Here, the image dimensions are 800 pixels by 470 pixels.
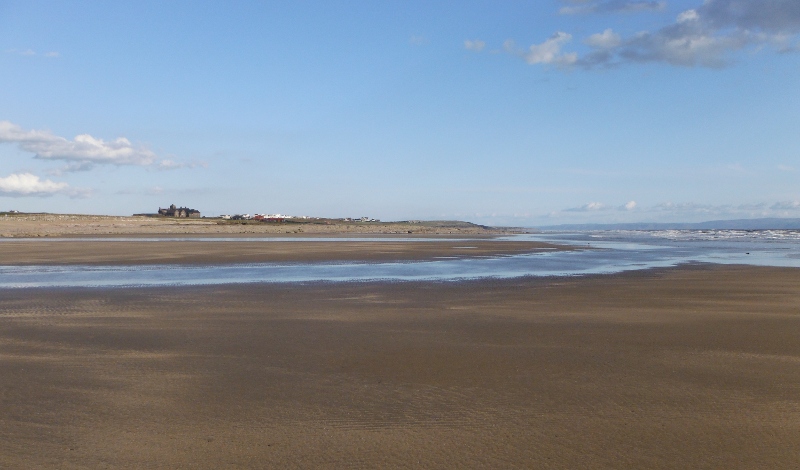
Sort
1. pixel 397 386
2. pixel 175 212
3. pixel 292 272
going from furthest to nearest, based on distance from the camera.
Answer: pixel 175 212 < pixel 292 272 < pixel 397 386

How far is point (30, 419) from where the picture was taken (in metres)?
5.61

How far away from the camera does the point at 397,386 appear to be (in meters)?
6.84

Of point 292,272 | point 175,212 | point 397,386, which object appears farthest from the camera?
point 175,212

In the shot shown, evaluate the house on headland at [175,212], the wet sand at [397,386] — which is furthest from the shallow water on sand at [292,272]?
the house on headland at [175,212]

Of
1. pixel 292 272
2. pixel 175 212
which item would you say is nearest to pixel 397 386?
pixel 292 272

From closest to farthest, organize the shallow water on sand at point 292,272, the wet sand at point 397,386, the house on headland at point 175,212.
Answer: the wet sand at point 397,386, the shallow water on sand at point 292,272, the house on headland at point 175,212

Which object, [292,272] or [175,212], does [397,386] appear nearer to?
[292,272]

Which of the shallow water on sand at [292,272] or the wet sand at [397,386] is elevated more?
the shallow water on sand at [292,272]

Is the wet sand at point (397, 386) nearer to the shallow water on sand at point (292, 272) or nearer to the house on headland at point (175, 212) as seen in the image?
the shallow water on sand at point (292, 272)

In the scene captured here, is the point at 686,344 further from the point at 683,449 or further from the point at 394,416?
the point at 394,416

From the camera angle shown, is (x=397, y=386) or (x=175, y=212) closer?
(x=397, y=386)

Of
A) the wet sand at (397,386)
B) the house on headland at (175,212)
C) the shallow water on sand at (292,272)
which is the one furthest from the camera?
the house on headland at (175,212)

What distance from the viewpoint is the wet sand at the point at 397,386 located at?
4.98 metres

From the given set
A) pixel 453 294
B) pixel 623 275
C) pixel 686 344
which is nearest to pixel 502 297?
pixel 453 294
